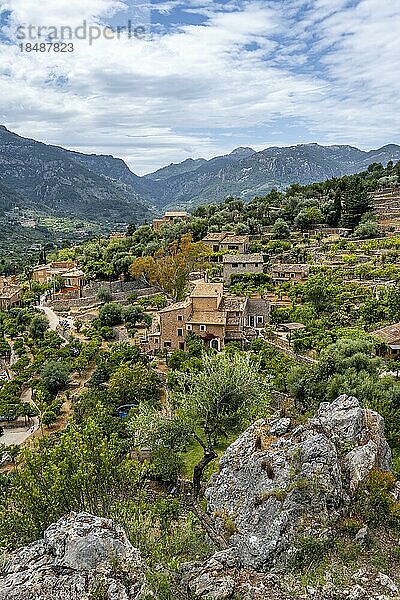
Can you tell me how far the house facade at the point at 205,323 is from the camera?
38312 millimetres

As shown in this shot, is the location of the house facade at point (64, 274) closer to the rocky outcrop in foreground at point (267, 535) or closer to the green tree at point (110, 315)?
the green tree at point (110, 315)

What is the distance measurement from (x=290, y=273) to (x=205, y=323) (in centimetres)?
Answer: 1695

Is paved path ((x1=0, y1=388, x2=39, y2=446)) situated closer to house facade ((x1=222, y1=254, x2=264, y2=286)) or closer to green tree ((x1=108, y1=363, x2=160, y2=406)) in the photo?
green tree ((x1=108, y1=363, x2=160, y2=406))

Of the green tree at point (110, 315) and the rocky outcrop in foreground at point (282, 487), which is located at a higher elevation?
the rocky outcrop in foreground at point (282, 487)

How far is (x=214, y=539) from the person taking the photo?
13.9 meters

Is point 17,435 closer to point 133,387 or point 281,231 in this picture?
point 133,387

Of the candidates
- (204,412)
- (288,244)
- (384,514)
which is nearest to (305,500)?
(384,514)

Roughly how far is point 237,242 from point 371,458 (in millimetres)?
52032

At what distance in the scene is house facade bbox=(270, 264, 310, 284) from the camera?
170ft

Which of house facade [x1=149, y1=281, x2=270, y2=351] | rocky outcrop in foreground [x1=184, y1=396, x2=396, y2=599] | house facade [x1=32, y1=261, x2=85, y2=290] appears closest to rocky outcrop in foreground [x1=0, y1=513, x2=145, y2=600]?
rocky outcrop in foreground [x1=184, y1=396, x2=396, y2=599]

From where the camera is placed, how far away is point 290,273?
5225cm

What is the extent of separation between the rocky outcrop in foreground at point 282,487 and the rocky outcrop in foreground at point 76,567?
5.39ft

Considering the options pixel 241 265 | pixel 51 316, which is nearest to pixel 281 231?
pixel 241 265

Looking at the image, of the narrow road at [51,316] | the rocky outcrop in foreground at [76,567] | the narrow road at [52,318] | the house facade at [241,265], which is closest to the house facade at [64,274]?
the narrow road at [52,318]
